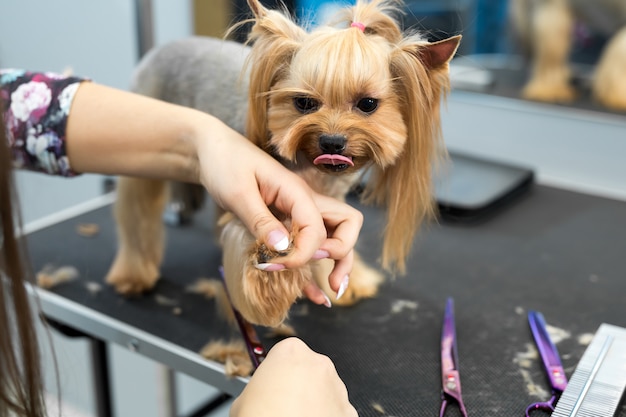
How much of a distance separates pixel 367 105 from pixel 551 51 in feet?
4.06

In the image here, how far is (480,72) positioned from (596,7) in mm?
340

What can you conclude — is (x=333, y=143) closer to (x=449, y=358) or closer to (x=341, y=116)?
(x=341, y=116)

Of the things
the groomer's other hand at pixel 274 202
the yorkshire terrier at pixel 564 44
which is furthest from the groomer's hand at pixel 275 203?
the yorkshire terrier at pixel 564 44

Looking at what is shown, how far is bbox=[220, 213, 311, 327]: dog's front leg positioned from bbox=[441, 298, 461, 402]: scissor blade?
20 centimetres

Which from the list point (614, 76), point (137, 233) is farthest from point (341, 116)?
point (614, 76)

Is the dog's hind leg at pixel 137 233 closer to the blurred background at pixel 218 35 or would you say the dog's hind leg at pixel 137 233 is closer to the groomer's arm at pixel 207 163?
the groomer's arm at pixel 207 163

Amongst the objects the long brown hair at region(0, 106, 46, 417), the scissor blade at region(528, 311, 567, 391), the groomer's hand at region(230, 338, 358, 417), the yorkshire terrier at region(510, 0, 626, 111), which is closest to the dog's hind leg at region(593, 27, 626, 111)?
the yorkshire terrier at region(510, 0, 626, 111)

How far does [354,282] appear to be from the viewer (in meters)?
1.05

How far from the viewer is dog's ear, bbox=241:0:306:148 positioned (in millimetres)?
765

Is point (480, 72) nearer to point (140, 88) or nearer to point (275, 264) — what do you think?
point (140, 88)

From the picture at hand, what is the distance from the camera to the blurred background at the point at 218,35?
1632mm

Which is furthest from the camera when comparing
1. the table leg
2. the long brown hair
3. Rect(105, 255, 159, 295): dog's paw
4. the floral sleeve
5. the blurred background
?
the blurred background

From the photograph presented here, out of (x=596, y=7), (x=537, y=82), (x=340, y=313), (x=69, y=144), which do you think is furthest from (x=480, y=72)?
Answer: (x=69, y=144)

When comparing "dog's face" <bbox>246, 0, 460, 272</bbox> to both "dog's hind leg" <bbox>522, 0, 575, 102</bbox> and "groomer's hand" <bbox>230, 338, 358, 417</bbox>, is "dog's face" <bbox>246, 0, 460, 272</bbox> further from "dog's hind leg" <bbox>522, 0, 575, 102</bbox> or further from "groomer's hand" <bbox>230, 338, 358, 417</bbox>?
"dog's hind leg" <bbox>522, 0, 575, 102</bbox>
